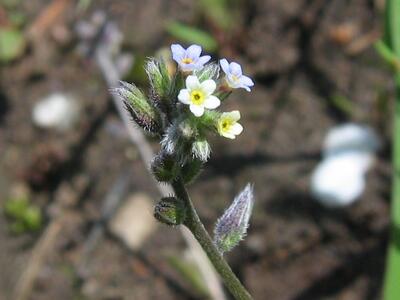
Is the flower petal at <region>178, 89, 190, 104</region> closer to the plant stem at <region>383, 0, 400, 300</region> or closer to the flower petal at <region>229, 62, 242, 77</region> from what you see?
the flower petal at <region>229, 62, 242, 77</region>

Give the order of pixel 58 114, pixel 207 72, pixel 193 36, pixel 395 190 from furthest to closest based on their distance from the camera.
Result: 1. pixel 58 114
2. pixel 193 36
3. pixel 395 190
4. pixel 207 72

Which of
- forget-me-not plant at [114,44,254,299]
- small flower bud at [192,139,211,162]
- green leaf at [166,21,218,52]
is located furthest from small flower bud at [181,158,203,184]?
green leaf at [166,21,218,52]

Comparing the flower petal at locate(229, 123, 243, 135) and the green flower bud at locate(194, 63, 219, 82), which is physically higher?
the green flower bud at locate(194, 63, 219, 82)

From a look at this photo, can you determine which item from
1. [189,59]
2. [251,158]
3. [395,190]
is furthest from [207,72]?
[251,158]

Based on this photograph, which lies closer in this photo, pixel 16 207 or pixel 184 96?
pixel 184 96

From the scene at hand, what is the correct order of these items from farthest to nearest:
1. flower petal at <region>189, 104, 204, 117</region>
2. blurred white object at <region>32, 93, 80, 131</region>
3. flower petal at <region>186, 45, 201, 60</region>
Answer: blurred white object at <region>32, 93, 80, 131</region>
flower petal at <region>186, 45, 201, 60</region>
flower petal at <region>189, 104, 204, 117</region>

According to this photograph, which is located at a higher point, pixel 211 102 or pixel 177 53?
pixel 177 53

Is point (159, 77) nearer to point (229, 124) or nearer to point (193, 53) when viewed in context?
point (193, 53)
